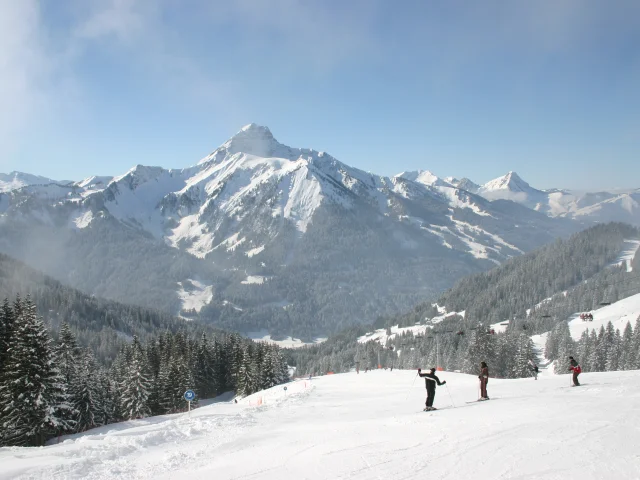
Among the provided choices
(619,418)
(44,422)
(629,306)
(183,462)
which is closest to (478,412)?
(619,418)

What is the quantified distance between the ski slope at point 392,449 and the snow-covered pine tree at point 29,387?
1803cm

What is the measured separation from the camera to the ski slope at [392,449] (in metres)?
9.62

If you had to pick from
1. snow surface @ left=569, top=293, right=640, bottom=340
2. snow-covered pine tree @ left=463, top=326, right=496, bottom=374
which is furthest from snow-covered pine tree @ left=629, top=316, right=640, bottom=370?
snow surface @ left=569, top=293, right=640, bottom=340

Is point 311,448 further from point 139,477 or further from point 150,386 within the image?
point 150,386

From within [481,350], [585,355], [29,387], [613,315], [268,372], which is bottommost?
[268,372]

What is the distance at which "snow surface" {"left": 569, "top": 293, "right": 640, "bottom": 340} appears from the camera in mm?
130788

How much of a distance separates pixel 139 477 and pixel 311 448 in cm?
440

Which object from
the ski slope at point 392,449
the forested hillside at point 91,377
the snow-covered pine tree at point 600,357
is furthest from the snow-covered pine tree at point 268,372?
the snow-covered pine tree at point 600,357

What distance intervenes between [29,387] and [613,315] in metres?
159

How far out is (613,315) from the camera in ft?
458

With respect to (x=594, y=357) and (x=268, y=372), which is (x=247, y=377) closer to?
(x=268, y=372)

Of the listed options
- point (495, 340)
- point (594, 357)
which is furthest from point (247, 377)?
point (594, 357)

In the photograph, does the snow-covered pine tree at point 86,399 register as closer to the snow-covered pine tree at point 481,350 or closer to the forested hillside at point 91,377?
the forested hillside at point 91,377

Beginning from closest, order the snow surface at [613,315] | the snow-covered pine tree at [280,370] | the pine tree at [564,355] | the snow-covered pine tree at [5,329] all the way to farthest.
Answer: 1. the snow-covered pine tree at [5,329]
2. the snow-covered pine tree at [280,370]
3. the pine tree at [564,355]
4. the snow surface at [613,315]
